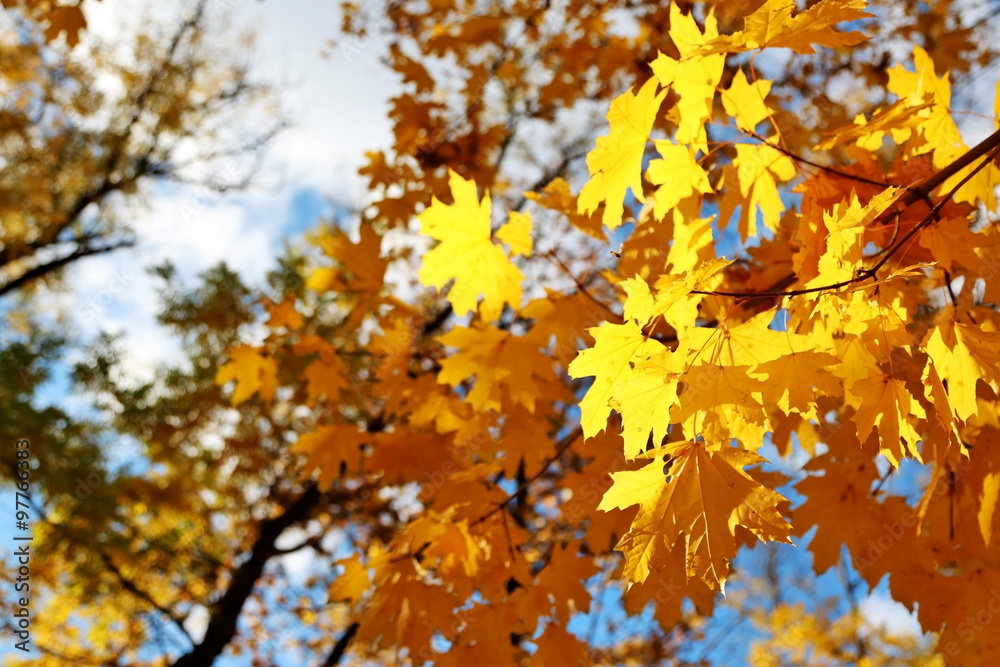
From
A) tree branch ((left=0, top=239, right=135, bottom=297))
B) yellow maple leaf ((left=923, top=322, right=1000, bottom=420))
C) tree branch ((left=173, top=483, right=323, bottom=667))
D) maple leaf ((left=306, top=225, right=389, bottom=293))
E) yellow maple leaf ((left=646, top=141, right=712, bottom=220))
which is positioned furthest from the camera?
tree branch ((left=0, top=239, right=135, bottom=297))

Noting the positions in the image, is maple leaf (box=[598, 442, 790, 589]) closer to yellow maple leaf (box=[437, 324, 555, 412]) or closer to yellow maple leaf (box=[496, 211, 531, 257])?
yellow maple leaf (box=[437, 324, 555, 412])

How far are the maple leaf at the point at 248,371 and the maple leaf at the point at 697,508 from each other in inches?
86.0

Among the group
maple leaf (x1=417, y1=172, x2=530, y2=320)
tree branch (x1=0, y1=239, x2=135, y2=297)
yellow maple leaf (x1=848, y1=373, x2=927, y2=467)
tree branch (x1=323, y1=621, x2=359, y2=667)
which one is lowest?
yellow maple leaf (x1=848, y1=373, x2=927, y2=467)

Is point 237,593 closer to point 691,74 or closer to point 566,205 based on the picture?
point 566,205

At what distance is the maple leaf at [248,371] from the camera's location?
9.75 ft

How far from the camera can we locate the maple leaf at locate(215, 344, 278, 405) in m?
2.97

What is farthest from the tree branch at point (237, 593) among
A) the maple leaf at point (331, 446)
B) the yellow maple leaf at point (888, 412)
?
the yellow maple leaf at point (888, 412)

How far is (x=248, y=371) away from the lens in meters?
3.00

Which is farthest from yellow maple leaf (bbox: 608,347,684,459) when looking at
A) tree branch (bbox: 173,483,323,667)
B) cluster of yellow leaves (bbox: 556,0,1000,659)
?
tree branch (bbox: 173,483,323,667)

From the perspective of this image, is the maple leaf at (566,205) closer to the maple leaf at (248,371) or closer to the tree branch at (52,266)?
the maple leaf at (248,371)

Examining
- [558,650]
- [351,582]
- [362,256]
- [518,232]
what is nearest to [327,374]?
[362,256]

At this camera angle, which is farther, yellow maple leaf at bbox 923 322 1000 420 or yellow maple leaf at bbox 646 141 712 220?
yellow maple leaf at bbox 646 141 712 220

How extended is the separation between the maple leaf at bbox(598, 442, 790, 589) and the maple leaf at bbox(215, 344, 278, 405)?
7.17ft

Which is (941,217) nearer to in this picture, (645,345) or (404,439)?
(645,345)
